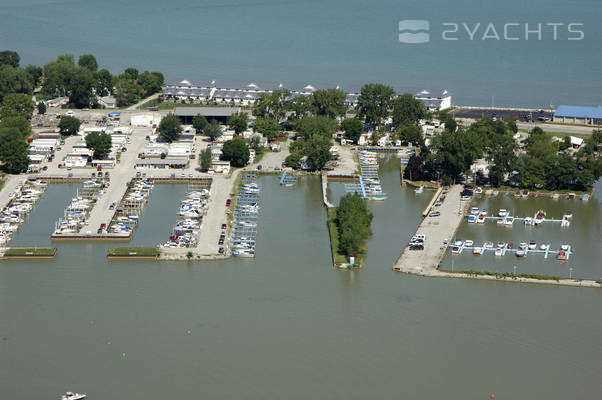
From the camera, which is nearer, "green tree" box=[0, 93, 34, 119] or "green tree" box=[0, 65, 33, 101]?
"green tree" box=[0, 93, 34, 119]

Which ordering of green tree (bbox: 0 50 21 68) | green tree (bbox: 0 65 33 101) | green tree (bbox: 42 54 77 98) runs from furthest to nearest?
green tree (bbox: 0 50 21 68)
green tree (bbox: 42 54 77 98)
green tree (bbox: 0 65 33 101)

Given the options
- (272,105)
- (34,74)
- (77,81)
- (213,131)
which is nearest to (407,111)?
(272,105)

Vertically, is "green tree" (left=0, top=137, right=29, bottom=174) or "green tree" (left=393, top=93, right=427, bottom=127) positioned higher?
"green tree" (left=393, top=93, right=427, bottom=127)

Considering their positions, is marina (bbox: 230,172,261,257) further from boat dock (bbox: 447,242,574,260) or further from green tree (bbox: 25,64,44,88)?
green tree (bbox: 25,64,44,88)

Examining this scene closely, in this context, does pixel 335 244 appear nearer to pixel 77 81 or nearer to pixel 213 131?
pixel 213 131

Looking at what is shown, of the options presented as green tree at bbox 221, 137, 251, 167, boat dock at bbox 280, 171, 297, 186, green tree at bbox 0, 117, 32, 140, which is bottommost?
boat dock at bbox 280, 171, 297, 186

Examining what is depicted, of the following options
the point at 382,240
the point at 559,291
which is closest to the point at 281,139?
the point at 382,240

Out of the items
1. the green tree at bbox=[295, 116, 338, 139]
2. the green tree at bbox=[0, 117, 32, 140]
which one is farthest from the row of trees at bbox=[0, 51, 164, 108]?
the green tree at bbox=[295, 116, 338, 139]
